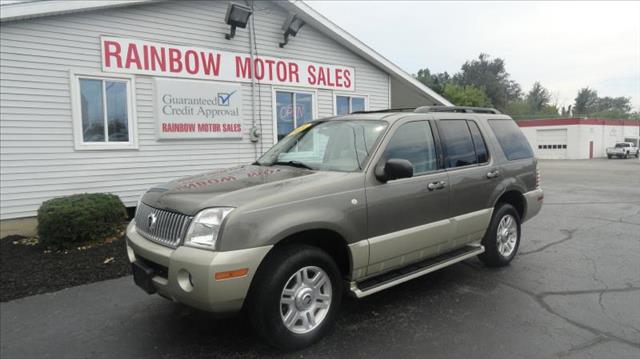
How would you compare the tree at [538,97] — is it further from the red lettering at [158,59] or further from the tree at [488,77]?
the red lettering at [158,59]

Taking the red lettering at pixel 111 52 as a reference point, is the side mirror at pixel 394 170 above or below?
below

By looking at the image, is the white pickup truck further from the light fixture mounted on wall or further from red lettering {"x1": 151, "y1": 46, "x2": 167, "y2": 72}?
red lettering {"x1": 151, "y1": 46, "x2": 167, "y2": 72}

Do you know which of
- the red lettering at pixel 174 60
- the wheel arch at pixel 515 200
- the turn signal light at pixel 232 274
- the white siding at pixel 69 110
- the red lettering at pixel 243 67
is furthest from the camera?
the red lettering at pixel 243 67

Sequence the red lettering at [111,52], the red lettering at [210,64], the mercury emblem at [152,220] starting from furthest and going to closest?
the red lettering at [210,64] < the red lettering at [111,52] < the mercury emblem at [152,220]

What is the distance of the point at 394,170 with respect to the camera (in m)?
3.63

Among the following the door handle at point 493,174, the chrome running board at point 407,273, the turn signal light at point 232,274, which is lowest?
the chrome running board at point 407,273

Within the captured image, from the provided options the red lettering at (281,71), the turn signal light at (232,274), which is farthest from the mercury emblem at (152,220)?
the red lettering at (281,71)

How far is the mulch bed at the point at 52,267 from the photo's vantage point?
16.4 ft

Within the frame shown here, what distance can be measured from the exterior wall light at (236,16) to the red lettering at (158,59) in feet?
5.17

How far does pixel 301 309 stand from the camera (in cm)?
336

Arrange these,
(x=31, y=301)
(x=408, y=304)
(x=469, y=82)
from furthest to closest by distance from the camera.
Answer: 1. (x=469, y=82)
2. (x=31, y=301)
3. (x=408, y=304)

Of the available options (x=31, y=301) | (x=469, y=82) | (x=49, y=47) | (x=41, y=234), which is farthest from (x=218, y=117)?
(x=469, y=82)

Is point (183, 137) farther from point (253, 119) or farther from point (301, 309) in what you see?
point (301, 309)

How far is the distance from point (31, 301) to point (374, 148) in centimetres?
397
